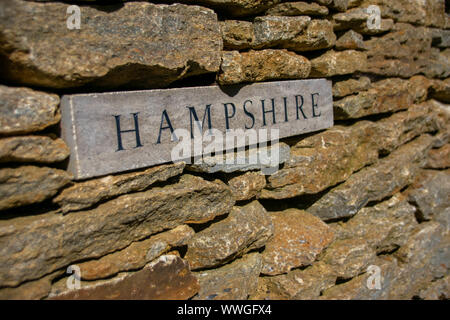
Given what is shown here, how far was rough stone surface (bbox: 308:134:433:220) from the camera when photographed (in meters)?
2.46

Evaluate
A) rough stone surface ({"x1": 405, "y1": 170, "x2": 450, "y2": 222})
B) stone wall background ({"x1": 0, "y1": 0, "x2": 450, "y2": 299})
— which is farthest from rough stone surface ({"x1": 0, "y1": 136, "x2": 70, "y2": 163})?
rough stone surface ({"x1": 405, "y1": 170, "x2": 450, "y2": 222})

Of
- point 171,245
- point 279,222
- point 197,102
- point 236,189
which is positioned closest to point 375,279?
point 279,222

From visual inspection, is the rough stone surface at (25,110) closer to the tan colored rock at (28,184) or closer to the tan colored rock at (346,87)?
the tan colored rock at (28,184)

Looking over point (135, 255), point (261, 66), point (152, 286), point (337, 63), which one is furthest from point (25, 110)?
point (337, 63)

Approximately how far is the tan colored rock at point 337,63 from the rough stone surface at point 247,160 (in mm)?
543

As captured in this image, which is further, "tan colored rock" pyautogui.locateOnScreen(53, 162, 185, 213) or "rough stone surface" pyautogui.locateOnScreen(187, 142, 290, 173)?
"rough stone surface" pyautogui.locateOnScreen(187, 142, 290, 173)

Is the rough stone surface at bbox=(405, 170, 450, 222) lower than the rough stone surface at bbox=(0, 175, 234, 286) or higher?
lower

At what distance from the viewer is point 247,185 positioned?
204 centimetres

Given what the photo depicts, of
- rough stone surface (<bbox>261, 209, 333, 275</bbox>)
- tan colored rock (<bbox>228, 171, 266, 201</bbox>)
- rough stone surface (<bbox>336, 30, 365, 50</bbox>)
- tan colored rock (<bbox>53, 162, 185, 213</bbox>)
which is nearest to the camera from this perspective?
tan colored rock (<bbox>53, 162, 185, 213</bbox>)

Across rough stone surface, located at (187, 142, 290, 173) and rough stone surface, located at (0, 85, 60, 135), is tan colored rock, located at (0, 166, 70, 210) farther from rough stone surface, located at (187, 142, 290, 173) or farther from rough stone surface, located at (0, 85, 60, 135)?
rough stone surface, located at (187, 142, 290, 173)

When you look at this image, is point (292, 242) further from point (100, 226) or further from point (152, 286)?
point (100, 226)

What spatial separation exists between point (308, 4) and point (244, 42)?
54 cm

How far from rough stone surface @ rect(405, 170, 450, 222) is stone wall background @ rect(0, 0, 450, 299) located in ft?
0.05

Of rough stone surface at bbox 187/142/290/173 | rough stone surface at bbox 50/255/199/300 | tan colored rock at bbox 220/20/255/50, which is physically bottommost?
rough stone surface at bbox 50/255/199/300
